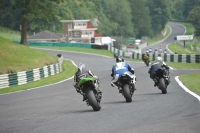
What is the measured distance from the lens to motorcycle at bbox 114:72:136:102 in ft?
50.7

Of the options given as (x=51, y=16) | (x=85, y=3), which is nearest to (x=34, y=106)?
(x=51, y=16)

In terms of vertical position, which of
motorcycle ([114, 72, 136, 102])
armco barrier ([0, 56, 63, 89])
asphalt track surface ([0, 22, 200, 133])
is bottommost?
armco barrier ([0, 56, 63, 89])

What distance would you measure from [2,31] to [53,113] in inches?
4243

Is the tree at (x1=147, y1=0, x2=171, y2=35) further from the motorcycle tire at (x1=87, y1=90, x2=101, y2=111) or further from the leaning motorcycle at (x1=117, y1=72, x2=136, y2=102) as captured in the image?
the motorcycle tire at (x1=87, y1=90, x2=101, y2=111)

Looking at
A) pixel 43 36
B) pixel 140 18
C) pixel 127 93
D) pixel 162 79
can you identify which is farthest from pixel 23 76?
pixel 140 18

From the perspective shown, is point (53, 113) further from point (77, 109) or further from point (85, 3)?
point (85, 3)

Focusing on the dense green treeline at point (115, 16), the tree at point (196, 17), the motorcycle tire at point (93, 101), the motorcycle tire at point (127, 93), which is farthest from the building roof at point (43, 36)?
the motorcycle tire at point (93, 101)

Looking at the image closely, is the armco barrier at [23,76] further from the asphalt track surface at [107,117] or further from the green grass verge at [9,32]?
the green grass verge at [9,32]

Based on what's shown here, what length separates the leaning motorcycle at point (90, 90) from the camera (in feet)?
44.2

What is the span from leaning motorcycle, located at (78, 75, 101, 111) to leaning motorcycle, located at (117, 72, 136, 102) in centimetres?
161

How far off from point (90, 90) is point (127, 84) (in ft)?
7.57

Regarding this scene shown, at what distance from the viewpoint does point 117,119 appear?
11477mm

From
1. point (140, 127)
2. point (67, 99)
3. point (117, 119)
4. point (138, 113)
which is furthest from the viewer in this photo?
point (67, 99)

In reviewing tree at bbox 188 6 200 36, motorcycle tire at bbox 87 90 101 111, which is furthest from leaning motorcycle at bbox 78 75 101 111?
tree at bbox 188 6 200 36
